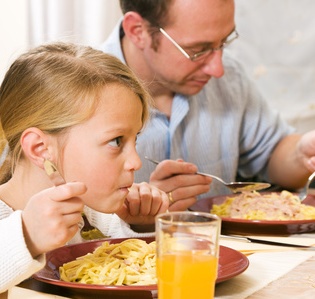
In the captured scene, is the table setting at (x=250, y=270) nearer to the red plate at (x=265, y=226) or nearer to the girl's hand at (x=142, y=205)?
the red plate at (x=265, y=226)

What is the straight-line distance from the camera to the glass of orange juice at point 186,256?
884 millimetres

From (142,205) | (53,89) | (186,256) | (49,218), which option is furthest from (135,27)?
(186,256)

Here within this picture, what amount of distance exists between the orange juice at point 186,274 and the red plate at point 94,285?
0.13 m

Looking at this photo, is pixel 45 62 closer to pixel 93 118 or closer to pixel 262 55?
pixel 93 118

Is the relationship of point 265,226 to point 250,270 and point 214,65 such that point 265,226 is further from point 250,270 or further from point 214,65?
point 214,65

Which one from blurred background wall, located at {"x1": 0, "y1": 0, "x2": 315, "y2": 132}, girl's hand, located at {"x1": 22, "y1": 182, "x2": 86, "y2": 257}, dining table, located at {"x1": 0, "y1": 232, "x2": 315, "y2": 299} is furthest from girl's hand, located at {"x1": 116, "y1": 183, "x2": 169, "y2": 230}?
blurred background wall, located at {"x1": 0, "y1": 0, "x2": 315, "y2": 132}

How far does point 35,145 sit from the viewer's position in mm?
1339

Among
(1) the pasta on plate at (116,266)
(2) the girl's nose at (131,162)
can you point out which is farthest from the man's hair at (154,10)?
(1) the pasta on plate at (116,266)

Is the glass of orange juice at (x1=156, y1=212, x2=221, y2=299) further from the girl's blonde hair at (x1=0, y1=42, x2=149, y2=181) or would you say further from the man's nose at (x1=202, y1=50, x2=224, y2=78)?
the man's nose at (x1=202, y1=50, x2=224, y2=78)

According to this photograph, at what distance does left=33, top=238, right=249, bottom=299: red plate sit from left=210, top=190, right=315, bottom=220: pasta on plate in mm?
476

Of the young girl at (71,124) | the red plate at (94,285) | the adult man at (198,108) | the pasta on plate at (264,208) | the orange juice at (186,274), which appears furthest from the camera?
the adult man at (198,108)

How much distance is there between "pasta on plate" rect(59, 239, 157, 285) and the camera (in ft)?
3.66

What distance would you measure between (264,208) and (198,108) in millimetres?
710

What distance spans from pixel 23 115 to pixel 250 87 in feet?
4.56
